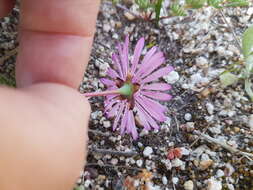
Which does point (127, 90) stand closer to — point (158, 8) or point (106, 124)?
point (106, 124)

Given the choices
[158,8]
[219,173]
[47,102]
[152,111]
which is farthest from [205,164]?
[47,102]

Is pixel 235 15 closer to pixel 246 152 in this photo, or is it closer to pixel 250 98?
pixel 250 98

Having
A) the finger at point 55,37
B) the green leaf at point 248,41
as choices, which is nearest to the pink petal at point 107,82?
the finger at point 55,37

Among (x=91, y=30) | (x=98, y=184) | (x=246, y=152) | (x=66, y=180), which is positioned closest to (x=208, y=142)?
(x=246, y=152)

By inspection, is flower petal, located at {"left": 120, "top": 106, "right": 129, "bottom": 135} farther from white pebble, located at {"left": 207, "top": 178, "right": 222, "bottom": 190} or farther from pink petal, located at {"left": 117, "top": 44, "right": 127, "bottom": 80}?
white pebble, located at {"left": 207, "top": 178, "right": 222, "bottom": 190}

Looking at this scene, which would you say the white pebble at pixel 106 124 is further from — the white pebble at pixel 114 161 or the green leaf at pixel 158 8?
the green leaf at pixel 158 8

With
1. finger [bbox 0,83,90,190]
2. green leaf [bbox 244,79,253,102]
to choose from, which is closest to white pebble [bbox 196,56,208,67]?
green leaf [bbox 244,79,253,102]
